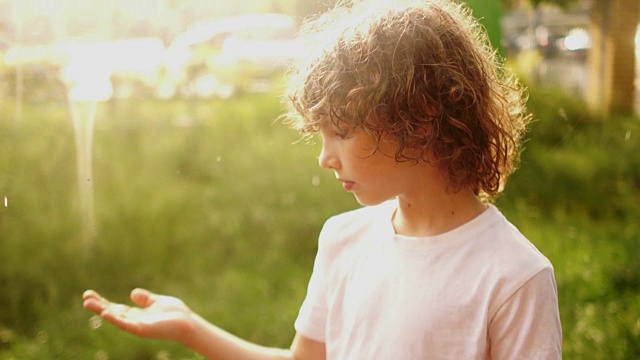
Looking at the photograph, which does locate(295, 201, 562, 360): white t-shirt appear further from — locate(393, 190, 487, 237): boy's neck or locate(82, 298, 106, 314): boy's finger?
locate(82, 298, 106, 314): boy's finger

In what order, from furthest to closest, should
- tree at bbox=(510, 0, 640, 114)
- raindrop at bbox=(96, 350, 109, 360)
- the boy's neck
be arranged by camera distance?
tree at bbox=(510, 0, 640, 114)
raindrop at bbox=(96, 350, 109, 360)
the boy's neck

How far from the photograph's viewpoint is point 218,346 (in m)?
1.19

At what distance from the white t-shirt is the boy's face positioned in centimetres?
7

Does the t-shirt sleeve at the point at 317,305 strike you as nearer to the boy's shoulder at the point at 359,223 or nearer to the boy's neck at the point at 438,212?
the boy's shoulder at the point at 359,223

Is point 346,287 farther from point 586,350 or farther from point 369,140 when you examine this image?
point 586,350

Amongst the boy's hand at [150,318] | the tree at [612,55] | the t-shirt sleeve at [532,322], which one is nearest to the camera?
the t-shirt sleeve at [532,322]

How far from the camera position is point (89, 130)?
235cm

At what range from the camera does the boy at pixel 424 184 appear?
96 cm

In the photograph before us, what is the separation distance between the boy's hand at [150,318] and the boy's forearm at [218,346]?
0.01m

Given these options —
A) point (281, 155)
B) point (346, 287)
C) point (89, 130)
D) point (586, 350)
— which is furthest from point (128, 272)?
point (346, 287)

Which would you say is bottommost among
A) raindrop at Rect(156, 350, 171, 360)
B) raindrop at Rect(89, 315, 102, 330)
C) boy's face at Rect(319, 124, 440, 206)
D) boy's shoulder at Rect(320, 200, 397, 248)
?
raindrop at Rect(156, 350, 171, 360)

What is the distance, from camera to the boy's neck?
1.04 m

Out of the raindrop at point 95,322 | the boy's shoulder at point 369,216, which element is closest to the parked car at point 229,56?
the raindrop at point 95,322

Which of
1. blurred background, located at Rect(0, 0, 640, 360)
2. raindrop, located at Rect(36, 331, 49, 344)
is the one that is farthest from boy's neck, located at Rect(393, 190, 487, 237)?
raindrop, located at Rect(36, 331, 49, 344)
